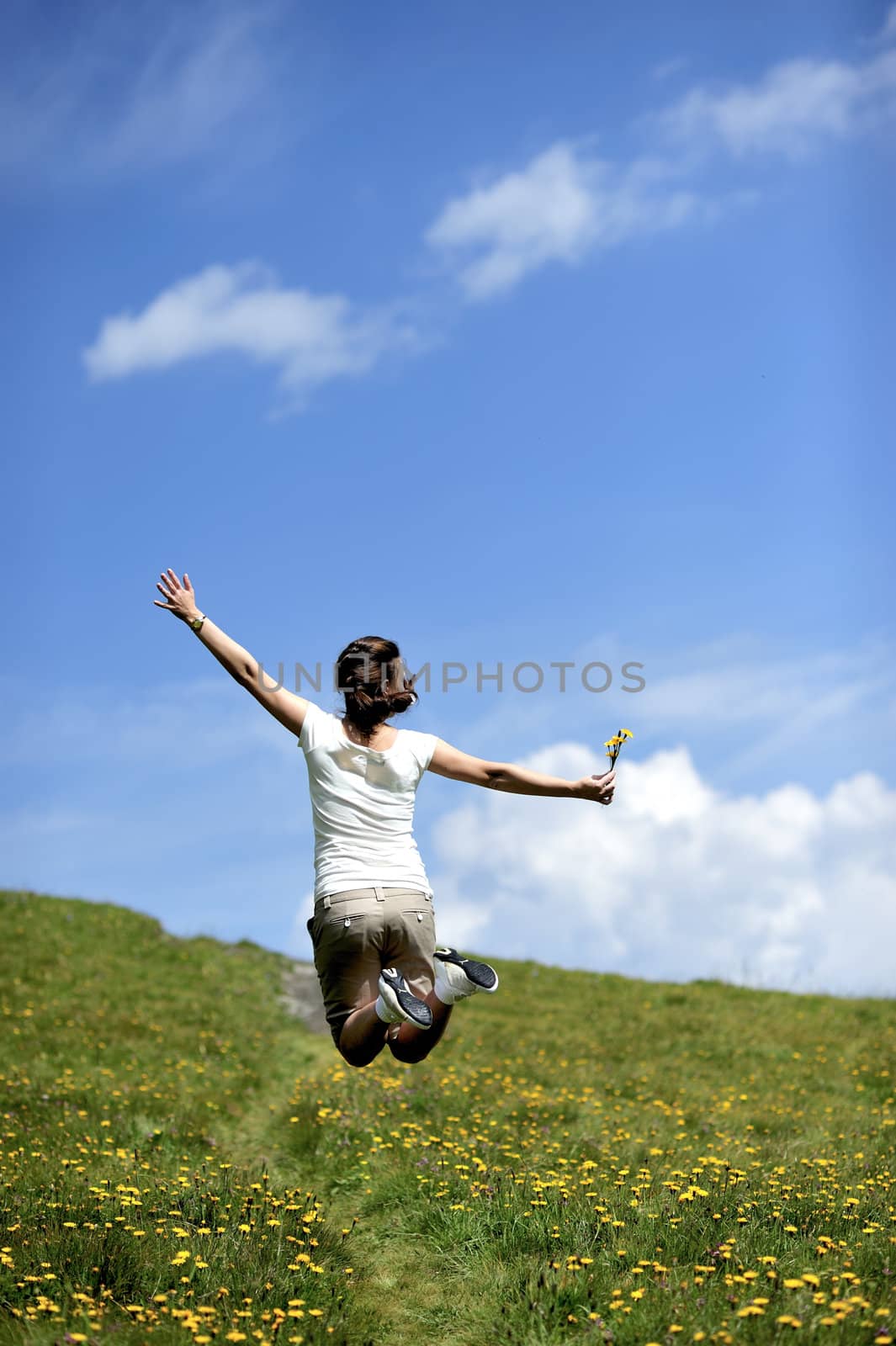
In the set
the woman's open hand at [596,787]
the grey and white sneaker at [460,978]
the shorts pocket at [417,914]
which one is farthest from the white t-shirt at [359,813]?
the woman's open hand at [596,787]

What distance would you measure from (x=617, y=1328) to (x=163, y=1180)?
4.42 meters

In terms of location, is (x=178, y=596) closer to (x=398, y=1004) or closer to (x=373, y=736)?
(x=373, y=736)

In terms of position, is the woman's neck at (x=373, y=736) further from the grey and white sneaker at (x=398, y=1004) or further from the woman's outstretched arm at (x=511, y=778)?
the grey and white sneaker at (x=398, y=1004)

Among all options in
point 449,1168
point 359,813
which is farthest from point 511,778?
point 449,1168

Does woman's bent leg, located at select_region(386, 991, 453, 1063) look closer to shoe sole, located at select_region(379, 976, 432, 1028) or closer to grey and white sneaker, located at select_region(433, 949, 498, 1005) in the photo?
grey and white sneaker, located at select_region(433, 949, 498, 1005)

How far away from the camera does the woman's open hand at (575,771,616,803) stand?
24.8 feet

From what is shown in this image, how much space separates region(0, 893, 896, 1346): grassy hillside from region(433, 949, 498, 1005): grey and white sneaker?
60.8 inches

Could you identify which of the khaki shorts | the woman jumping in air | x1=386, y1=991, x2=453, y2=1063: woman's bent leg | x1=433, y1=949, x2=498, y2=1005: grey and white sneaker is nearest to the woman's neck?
the woman jumping in air

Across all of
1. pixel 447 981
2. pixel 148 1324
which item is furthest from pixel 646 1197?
pixel 148 1324

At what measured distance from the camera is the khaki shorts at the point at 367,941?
6.98 meters

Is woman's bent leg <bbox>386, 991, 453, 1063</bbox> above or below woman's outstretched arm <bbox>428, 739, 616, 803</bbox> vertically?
below

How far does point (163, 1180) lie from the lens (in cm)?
875

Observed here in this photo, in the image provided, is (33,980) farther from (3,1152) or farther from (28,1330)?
(28,1330)

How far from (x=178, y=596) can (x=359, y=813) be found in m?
1.90
